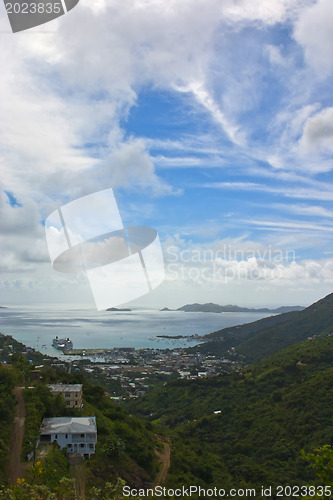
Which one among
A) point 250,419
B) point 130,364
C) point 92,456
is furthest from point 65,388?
point 130,364

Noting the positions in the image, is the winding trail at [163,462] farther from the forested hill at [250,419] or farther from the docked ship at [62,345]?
the docked ship at [62,345]

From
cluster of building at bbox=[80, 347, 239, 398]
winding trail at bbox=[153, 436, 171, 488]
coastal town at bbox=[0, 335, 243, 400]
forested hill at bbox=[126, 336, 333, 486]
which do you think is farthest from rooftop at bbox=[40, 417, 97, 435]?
cluster of building at bbox=[80, 347, 239, 398]

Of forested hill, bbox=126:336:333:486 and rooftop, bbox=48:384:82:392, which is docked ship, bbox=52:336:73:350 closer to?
forested hill, bbox=126:336:333:486

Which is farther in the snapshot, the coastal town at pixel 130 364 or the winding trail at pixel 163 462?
the coastal town at pixel 130 364

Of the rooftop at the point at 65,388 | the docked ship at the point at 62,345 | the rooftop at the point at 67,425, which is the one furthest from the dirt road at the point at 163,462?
the docked ship at the point at 62,345

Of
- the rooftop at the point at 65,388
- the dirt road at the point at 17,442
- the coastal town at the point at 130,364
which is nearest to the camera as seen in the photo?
the dirt road at the point at 17,442

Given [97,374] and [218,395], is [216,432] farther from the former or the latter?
[97,374]
